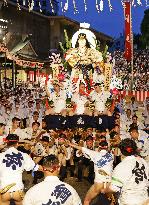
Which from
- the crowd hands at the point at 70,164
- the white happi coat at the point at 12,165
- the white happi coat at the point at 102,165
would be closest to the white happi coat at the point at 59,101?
the crowd hands at the point at 70,164

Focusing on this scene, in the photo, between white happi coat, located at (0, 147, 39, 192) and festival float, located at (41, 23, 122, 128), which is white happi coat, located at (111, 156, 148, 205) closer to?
white happi coat, located at (0, 147, 39, 192)

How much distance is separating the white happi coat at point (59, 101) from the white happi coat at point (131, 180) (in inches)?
345

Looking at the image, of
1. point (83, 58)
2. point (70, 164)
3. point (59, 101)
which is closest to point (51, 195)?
point (70, 164)

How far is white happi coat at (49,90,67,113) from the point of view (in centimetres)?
1510

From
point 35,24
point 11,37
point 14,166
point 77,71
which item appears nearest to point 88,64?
point 77,71

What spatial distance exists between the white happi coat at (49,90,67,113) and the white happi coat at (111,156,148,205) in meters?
8.76

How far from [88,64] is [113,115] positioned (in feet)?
7.83

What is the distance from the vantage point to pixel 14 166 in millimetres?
7570

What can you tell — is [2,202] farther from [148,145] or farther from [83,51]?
[83,51]

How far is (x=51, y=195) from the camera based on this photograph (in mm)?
5398

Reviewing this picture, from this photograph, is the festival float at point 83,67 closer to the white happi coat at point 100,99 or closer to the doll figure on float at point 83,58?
the doll figure on float at point 83,58

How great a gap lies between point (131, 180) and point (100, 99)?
9017mm

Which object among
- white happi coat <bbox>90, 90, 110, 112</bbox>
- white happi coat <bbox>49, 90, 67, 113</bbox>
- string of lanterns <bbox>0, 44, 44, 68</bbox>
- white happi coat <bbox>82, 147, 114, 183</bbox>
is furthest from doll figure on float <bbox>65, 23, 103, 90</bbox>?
string of lanterns <bbox>0, 44, 44, 68</bbox>

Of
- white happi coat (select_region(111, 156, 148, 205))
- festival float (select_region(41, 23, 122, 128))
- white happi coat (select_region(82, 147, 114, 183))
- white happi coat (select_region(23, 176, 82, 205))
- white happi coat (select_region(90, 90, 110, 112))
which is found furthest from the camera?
festival float (select_region(41, 23, 122, 128))
